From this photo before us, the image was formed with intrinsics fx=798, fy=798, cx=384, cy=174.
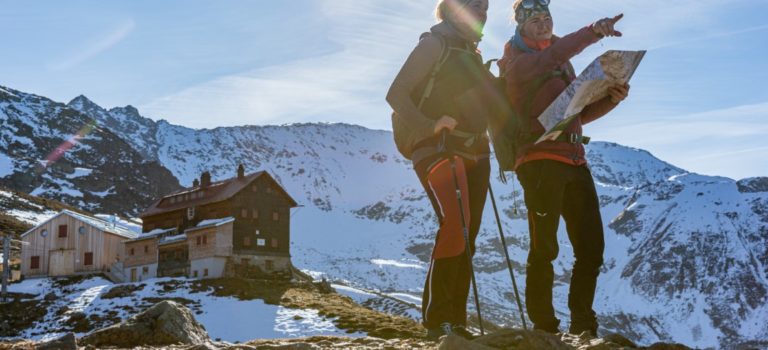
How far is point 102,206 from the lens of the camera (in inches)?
6998

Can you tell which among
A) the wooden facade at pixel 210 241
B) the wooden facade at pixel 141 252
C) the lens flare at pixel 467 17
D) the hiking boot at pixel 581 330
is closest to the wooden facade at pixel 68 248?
the wooden facade at pixel 141 252

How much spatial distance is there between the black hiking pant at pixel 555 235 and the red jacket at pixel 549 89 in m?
0.10

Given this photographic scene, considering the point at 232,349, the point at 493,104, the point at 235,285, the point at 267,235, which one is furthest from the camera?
the point at 267,235

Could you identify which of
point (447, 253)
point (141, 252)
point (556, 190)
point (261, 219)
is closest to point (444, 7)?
point (556, 190)

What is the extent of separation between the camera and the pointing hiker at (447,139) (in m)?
6.25

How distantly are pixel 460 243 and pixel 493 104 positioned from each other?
4.41 ft

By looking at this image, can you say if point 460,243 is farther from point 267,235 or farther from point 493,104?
point 267,235

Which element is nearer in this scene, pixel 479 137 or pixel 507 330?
pixel 507 330

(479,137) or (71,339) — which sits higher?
(479,137)

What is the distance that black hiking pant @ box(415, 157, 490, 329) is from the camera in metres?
6.23

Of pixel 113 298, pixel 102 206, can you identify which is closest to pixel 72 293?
pixel 113 298

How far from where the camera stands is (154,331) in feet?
28.9

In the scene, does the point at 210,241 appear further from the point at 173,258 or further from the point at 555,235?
the point at 555,235

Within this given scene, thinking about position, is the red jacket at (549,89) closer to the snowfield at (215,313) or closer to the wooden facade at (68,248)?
the snowfield at (215,313)
